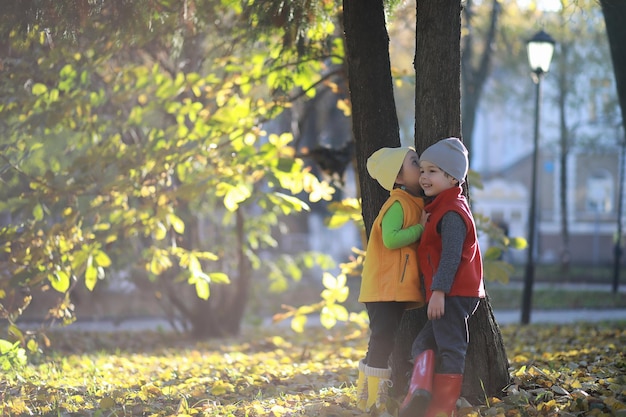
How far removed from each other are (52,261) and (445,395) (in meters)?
4.05

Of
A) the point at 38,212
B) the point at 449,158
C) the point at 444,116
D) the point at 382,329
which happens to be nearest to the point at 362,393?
the point at 382,329

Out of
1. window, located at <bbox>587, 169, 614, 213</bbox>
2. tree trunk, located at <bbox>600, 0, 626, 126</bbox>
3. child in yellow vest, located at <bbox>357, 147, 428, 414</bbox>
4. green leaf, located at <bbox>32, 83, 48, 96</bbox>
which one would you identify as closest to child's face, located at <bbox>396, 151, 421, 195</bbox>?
child in yellow vest, located at <bbox>357, 147, 428, 414</bbox>

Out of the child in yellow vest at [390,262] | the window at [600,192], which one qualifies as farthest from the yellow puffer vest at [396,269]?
the window at [600,192]

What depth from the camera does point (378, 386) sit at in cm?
462

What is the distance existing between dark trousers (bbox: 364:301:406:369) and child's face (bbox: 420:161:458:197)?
67cm

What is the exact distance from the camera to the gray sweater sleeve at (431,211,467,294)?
4207mm

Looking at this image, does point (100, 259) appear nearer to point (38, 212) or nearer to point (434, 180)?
point (38, 212)

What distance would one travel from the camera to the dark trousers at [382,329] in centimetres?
456

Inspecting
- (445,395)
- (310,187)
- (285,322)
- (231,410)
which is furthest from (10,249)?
(285,322)

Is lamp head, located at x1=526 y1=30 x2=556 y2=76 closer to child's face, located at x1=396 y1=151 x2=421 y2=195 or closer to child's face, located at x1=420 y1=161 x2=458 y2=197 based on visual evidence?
child's face, located at x1=396 y1=151 x2=421 y2=195

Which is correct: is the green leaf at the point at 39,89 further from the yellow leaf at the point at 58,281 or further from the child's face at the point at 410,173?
the child's face at the point at 410,173

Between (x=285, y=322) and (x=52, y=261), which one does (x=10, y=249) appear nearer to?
(x=52, y=261)

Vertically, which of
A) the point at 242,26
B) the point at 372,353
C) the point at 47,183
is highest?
the point at 242,26

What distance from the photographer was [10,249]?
7.09 metres
